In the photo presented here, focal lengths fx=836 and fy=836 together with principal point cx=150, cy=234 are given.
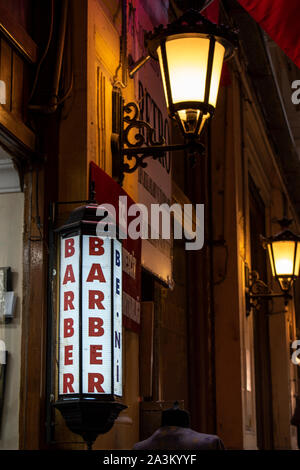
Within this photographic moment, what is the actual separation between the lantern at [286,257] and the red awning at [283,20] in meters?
3.38

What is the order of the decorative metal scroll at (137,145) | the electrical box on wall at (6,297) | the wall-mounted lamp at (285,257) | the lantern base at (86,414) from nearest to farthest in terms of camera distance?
1. the lantern base at (86,414)
2. the electrical box on wall at (6,297)
3. the decorative metal scroll at (137,145)
4. the wall-mounted lamp at (285,257)

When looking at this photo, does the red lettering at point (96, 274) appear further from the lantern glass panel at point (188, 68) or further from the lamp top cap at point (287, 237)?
the lamp top cap at point (287, 237)

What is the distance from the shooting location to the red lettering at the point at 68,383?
3.97 metres

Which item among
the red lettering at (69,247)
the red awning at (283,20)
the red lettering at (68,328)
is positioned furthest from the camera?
the red awning at (283,20)

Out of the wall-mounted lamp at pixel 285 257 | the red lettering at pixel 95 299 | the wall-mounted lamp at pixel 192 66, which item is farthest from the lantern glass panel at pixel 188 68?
the wall-mounted lamp at pixel 285 257

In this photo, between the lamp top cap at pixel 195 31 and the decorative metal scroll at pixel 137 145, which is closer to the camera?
the lamp top cap at pixel 195 31

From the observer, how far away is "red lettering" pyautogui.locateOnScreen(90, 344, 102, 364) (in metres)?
3.97

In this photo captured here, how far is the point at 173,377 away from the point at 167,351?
403 millimetres

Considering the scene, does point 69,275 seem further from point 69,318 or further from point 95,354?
point 95,354

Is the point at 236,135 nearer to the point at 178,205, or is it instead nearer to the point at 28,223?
the point at 178,205

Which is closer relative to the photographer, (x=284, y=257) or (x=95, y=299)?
(x=95, y=299)

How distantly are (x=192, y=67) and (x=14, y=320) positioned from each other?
5.71ft

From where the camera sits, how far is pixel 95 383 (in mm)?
3955

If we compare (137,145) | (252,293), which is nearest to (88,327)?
(137,145)
